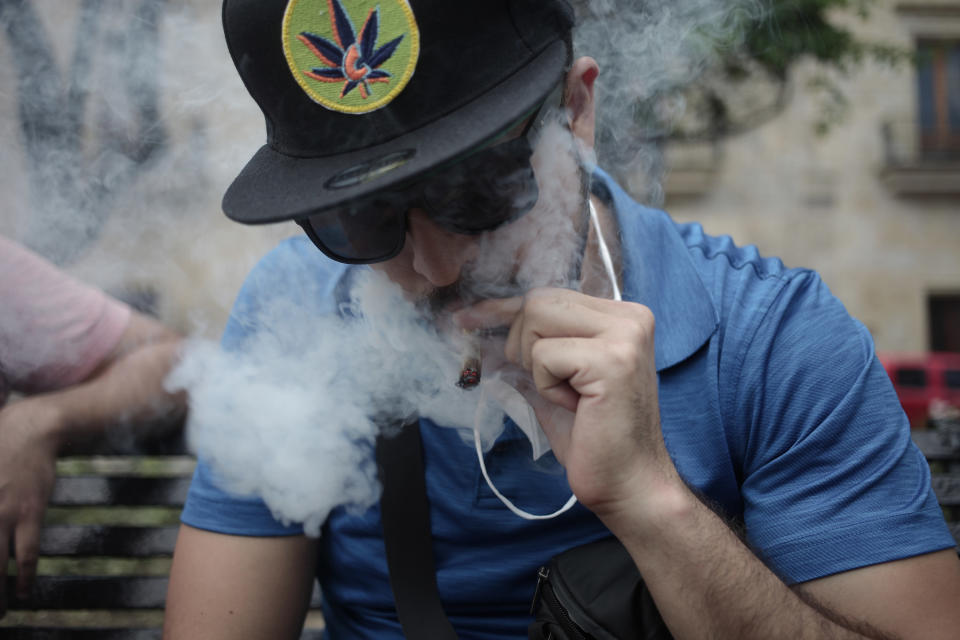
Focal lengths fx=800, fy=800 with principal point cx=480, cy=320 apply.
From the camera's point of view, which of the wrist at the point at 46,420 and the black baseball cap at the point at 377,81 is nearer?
the black baseball cap at the point at 377,81

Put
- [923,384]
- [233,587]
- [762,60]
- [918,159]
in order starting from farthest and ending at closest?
[918,159] < [923,384] < [762,60] < [233,587]

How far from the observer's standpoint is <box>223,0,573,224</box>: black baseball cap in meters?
1.45

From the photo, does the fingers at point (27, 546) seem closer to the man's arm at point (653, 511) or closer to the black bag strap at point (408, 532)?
the black bag strap at point (408, 532)

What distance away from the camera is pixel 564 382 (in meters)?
1.64

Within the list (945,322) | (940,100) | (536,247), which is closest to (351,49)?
(536,247)

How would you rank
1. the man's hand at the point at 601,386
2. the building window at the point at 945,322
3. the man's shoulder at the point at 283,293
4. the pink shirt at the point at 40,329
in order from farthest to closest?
the building window at the point at 945,322
the pink shirt at the point at 40,329
the man's shoulder at the point at 283,293
the man's hand at the point at 601,386

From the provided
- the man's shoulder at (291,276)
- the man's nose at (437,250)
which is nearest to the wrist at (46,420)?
the man's shoulder at (291,276)

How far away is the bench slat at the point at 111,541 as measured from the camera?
2746 millimetres

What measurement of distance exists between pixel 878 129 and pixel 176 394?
50.7 ft

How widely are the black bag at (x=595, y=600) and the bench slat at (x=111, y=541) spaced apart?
158 centimetres

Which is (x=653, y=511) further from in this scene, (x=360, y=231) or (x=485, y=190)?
(x=360, y=231)

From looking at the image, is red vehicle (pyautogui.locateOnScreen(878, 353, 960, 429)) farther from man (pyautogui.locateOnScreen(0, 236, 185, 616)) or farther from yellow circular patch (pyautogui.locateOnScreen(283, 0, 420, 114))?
yellow circular patch (pyautogui.locateOnScreen(283, 0, 420, 114))

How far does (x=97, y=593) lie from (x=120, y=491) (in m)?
0.34

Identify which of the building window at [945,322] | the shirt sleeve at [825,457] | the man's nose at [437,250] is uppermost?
the man's nose at [437,250]
